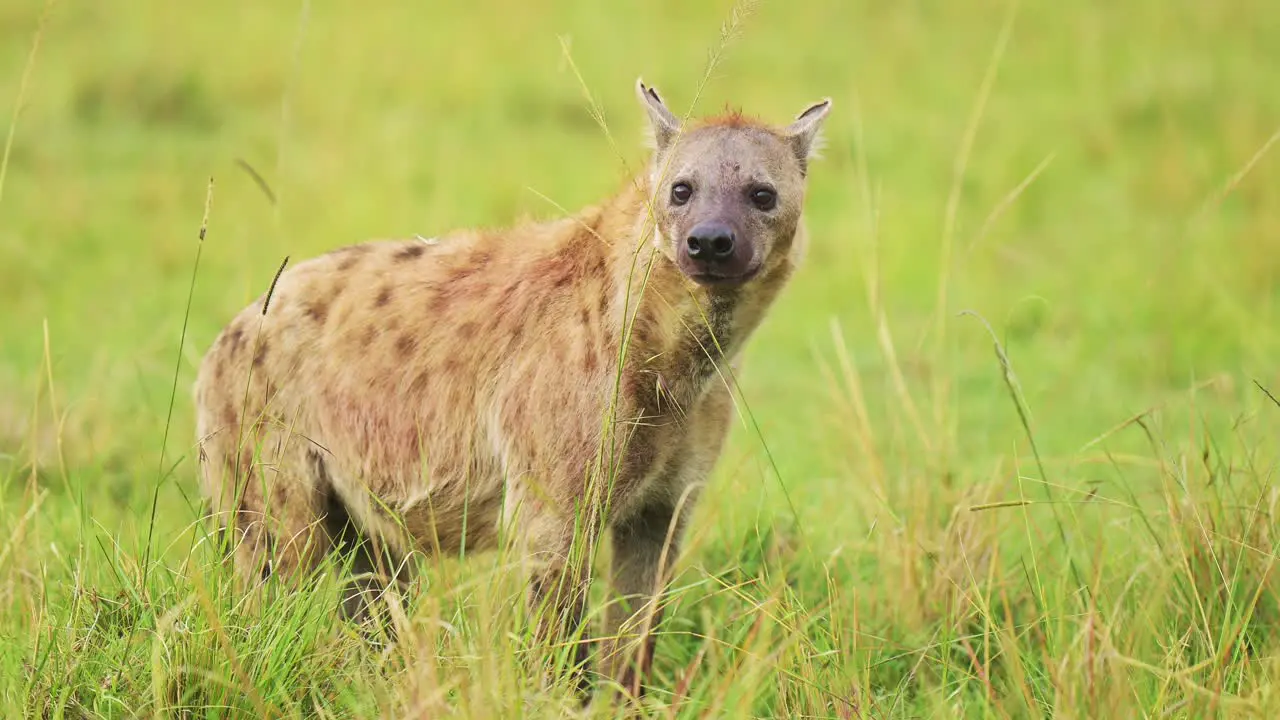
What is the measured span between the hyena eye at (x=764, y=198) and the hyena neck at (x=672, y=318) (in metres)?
0.16

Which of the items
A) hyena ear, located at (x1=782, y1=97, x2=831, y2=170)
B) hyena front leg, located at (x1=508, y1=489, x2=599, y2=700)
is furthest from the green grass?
hyena ear, located at (x1=782, y1=97, x2=831, y2=170)

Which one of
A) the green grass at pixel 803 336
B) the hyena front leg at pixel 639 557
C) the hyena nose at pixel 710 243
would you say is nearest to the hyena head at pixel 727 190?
the hyena nose at pixel 710 243

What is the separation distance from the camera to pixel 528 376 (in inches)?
118

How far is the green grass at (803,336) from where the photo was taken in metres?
2.52

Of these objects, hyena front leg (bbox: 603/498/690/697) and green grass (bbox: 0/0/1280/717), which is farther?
hyena front leg (bbox: 603/498/690/697)

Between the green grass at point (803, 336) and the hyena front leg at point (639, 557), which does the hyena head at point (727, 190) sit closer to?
the green grass at point (803, 336)

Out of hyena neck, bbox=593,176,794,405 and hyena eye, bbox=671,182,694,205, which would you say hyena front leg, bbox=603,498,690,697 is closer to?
hyena neck, bbox=593,176,794,405

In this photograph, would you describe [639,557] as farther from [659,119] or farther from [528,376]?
[659,119]

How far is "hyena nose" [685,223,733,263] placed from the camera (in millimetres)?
→ 2828

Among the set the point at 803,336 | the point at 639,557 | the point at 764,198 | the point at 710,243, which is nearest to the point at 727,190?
the point at 764,198

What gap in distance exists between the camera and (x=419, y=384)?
10.4 ft

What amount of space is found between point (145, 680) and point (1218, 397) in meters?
4.39

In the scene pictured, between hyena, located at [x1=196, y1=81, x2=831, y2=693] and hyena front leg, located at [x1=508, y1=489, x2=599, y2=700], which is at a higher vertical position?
hyena, located at [x1=196, y1=81, x2=831, y2=693]

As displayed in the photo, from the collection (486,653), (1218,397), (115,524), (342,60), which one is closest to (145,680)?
(486,653)
